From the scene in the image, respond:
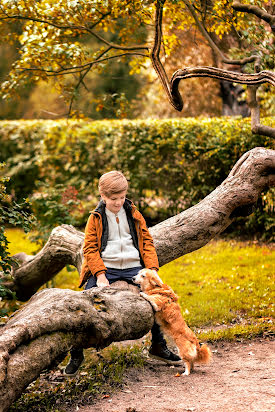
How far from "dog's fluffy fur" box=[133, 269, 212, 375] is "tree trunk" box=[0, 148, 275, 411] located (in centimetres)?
11

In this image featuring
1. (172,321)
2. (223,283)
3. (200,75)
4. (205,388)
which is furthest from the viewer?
(223,283)

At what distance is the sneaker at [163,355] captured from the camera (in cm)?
432

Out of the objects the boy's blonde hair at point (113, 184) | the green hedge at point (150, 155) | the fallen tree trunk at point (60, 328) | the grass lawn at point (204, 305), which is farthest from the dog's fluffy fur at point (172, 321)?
the green hedge at point (150, 155)

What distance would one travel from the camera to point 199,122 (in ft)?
33.6

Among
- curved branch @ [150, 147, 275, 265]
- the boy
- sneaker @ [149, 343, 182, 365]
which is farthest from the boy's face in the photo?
sneaker @ [149, 343, 182, 365]

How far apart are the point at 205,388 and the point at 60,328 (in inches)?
48.3

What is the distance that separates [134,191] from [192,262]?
2473 mm

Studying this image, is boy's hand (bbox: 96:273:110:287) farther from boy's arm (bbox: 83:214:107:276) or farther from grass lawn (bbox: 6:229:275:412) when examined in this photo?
grass lawn (bbox: 6:229:275:412)

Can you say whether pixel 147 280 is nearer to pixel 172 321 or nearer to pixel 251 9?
pixel 172 321

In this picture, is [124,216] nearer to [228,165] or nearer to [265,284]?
[265,284]

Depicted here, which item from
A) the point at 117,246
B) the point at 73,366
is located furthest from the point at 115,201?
the point at 73,366

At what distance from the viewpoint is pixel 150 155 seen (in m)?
10.4

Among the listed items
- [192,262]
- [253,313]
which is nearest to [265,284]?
[253,313]

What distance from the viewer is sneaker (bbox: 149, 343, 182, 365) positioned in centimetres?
432
